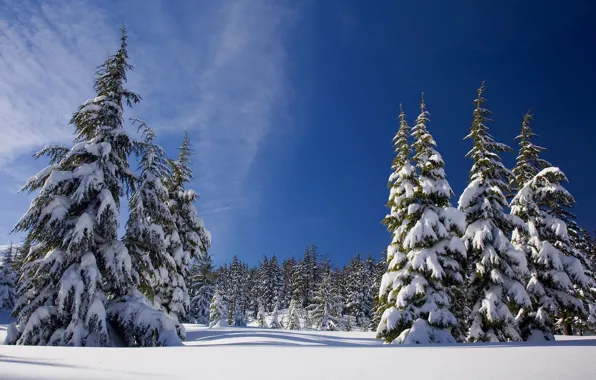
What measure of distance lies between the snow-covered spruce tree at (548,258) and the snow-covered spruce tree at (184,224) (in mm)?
20443

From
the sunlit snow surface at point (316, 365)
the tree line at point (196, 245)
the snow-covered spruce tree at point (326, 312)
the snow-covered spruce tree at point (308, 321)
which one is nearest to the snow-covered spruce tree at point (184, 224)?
the tree line at point (196, 245)

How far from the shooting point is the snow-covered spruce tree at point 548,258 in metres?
18.1

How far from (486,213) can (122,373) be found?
1864 centimetres

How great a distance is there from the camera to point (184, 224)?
23641 mm

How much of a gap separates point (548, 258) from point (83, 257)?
23.1 meters

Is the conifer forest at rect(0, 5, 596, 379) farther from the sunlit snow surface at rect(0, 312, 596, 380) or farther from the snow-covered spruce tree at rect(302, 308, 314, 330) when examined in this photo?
the snow-covered spruce tree at rect(302, 308, 314, 330)

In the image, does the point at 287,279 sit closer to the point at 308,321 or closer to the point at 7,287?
the point at 308,321

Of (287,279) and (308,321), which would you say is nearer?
(308,321)

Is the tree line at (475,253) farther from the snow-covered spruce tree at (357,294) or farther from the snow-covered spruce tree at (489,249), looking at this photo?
the snow-covered spruce tree at (357,294)

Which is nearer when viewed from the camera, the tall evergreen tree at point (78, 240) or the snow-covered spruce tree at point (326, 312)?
the tall evergreen tree at point (78, 240)

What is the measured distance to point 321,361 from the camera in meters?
5.04

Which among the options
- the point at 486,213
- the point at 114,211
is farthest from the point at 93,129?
the point at 486,213

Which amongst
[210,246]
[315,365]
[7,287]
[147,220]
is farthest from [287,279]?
[315,365]

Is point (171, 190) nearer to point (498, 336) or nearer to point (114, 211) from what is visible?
point (114, 211)
